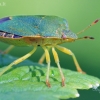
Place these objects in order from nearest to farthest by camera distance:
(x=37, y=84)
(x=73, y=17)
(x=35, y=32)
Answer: (x=37, y=84) → (x=35, y=32) → (x=73, y=17)

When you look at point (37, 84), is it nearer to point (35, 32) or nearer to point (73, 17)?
point (35, 32)

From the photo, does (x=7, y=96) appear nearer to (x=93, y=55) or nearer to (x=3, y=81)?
(x=3, y=81)

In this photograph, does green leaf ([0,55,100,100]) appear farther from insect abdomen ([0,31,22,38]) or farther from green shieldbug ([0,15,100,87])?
insect abdomen ([0,31,22,38])

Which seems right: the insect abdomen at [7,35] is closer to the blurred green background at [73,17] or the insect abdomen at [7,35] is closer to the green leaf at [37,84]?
the green leaf at [37,84]

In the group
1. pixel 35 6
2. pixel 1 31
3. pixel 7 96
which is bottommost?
pixel 7 96

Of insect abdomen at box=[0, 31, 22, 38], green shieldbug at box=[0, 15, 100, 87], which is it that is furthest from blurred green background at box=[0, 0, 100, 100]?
insect abdomen at box=[0, 31, 22, 38]

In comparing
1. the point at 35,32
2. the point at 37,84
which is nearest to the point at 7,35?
the point at 35,32

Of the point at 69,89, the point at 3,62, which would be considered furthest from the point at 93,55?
the point at 69,89
